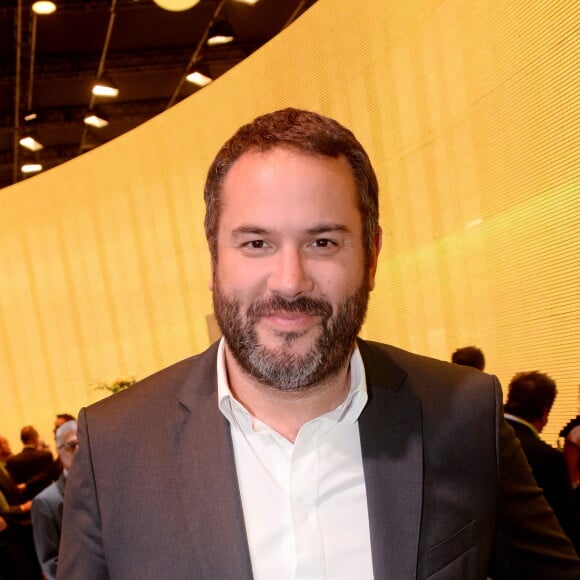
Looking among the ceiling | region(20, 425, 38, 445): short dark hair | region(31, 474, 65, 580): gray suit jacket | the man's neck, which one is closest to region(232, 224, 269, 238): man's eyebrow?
the man's neck

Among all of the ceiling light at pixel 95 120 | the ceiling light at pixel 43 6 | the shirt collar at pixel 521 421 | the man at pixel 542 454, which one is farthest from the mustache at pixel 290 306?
the ceiling light at pixel 95 120

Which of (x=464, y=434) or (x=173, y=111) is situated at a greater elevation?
(x=173, y=111)

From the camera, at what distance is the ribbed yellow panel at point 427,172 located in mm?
4406

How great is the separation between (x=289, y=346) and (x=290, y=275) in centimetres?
13

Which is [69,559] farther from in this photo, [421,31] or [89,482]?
[421,31]

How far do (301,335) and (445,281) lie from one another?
156 inches

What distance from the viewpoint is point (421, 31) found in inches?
207

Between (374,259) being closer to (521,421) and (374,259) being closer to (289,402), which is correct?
(289,402)

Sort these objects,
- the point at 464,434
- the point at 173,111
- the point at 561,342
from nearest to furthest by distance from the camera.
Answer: the point at 464,434
the point at 561,342
the point at 173,111

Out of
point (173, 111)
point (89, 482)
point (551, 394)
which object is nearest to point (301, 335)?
point (89, 482)

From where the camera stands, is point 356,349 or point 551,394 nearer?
point 356,349

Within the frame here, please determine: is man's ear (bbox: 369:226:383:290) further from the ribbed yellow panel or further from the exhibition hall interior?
the ribbed yellow panel

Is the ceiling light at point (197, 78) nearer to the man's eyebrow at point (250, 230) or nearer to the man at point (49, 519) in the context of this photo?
the man at point (49, 519)

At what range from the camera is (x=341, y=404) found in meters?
1.59
